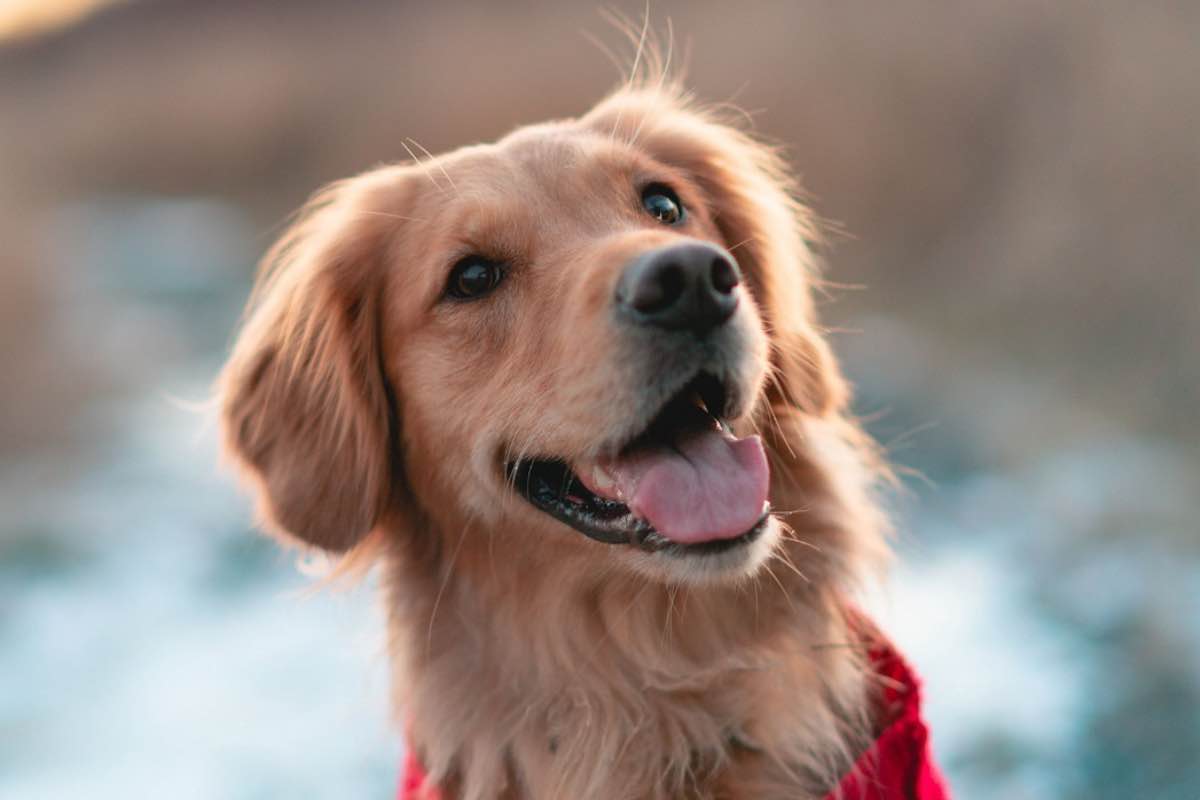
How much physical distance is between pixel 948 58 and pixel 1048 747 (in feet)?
10.9

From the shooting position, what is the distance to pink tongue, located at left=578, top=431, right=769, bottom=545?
185cm

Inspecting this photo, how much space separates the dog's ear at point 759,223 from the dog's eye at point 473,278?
0.53m

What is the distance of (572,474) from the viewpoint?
6.70ft

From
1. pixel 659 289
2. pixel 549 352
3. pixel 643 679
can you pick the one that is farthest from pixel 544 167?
pixel 643 679

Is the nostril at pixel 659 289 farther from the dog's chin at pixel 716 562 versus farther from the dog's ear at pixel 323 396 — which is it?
the dog's ear at pixel 323 396

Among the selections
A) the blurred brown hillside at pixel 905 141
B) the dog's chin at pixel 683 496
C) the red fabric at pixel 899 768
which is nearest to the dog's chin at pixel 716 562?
the dog's chin at pixel 683 496

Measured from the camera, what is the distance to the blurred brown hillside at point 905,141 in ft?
15.1

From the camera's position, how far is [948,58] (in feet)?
17.5

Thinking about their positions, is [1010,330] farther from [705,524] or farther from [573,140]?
[705,524]

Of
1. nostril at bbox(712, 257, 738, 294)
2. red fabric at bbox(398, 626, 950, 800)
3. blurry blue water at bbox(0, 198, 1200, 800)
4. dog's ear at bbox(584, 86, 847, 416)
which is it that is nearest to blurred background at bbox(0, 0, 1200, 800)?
blurry blue water at bbox(0, 198, 1200, 800)

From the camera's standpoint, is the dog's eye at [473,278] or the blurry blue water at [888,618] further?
the blurry blue water at [888,618]

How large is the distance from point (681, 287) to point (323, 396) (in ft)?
2.99

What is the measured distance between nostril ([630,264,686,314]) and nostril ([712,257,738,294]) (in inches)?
2.2

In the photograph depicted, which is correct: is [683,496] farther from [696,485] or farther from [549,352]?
[549,352]
